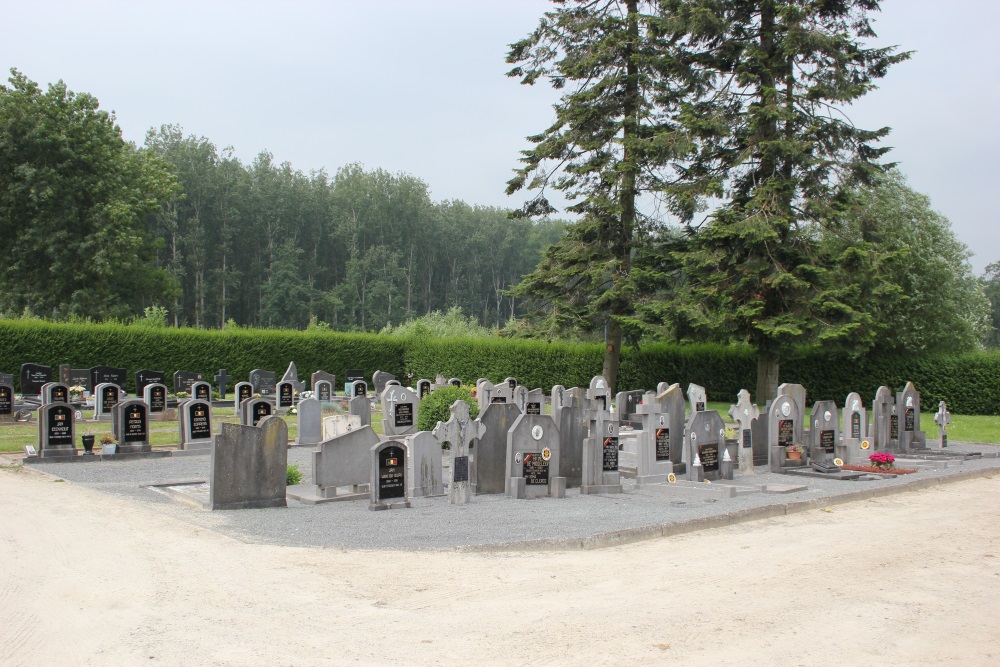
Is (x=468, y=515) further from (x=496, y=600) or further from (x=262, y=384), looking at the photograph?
(x=262, y=384)

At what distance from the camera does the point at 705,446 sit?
1339 cm

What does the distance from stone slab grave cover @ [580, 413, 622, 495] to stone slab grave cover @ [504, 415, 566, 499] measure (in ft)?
1.94

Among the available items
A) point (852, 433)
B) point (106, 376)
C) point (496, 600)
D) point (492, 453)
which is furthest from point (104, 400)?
point (852, 433)

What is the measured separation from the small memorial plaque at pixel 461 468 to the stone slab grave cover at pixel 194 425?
736cm

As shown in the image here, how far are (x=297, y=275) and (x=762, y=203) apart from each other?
153ft

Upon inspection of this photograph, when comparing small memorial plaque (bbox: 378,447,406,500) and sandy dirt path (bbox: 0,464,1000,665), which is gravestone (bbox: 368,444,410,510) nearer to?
small memorial plaque (bbox: 378,447,406,500)

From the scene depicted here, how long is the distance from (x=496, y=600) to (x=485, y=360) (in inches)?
1087

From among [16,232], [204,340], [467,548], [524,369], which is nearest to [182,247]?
[16,232]

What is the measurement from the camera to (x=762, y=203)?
26.9 meters

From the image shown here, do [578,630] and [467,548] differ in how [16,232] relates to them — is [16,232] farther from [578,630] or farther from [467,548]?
[578,630]

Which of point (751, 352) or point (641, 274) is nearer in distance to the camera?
point (641, 274)

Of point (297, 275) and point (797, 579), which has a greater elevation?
point (297, 275)

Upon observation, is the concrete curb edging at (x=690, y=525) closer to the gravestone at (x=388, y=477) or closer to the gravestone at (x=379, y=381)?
the gravestone at (x=388, y=477)

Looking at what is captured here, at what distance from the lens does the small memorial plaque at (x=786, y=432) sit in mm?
14836
